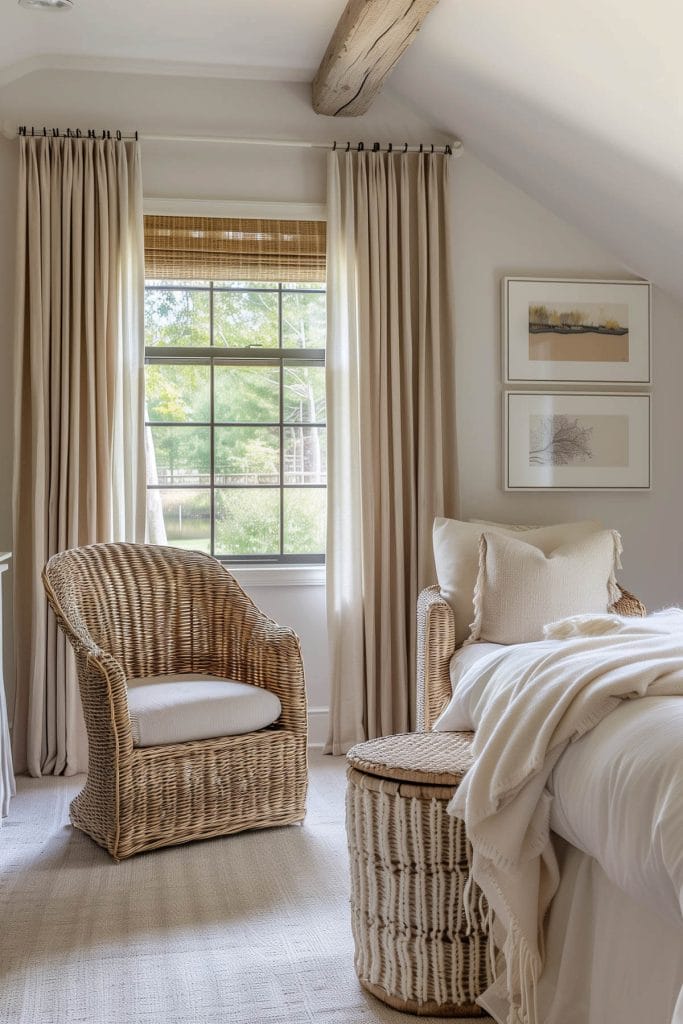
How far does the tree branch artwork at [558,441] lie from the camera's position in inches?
179

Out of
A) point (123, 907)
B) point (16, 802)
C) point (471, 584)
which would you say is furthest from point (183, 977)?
point (471, 584)

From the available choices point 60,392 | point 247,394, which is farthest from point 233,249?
point 60,392

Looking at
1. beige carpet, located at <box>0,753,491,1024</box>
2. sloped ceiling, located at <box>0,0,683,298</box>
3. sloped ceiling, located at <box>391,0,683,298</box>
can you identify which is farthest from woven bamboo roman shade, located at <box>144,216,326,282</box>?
beige carpet, located at <box>0,753,491,1024</box>

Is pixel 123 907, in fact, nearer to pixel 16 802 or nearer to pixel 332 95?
pixel 16 802

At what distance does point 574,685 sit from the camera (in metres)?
1.91

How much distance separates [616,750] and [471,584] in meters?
2.09

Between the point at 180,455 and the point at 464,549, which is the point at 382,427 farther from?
the point at 180,455

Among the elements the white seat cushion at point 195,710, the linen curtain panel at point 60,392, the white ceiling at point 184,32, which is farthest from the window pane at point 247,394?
the white seat cushion at point 195,710

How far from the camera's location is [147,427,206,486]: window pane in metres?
4.47

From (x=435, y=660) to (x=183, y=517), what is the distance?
140 cm

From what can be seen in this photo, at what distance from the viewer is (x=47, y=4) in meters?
3.60

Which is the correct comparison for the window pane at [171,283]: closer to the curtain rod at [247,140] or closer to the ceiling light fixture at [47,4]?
the curtain rod at [247,140]

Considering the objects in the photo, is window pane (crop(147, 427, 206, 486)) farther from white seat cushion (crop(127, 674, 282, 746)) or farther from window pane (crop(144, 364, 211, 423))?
white seat cushion (crop(127, 674, 282, 746))

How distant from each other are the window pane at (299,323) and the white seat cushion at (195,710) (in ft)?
5.57
